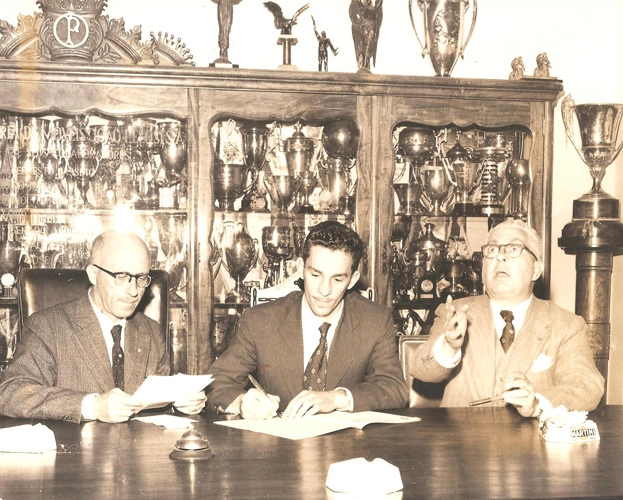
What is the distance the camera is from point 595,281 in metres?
4.36

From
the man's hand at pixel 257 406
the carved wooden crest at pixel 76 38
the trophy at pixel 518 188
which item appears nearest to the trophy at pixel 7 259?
the carved wooden crest at pixel 76 38

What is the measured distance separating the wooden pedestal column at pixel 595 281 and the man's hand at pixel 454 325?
1526 millimetres

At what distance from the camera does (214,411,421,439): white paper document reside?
8.25 ft

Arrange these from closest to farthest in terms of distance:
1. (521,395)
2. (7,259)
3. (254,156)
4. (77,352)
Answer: (521,395), (77,352), (7,259), (254,156)

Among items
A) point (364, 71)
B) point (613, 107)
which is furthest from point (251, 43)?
point (613, 107)

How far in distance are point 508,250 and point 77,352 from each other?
1.55 m

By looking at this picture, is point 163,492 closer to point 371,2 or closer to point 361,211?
point 361,211

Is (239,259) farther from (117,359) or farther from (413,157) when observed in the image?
(117,359)

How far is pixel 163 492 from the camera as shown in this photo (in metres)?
1.91

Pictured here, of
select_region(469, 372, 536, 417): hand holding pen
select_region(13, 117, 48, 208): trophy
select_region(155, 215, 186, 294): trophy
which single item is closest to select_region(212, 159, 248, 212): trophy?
select_region(155, 215, 186, 294): trophy

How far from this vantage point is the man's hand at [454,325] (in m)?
2.93

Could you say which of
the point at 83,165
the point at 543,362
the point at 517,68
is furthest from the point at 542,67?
the point at 83,165

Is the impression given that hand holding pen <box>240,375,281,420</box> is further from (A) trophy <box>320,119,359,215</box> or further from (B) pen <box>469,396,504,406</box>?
(A) trophy <box>320,119,359,215</box>

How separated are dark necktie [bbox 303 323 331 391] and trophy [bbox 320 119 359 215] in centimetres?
125
